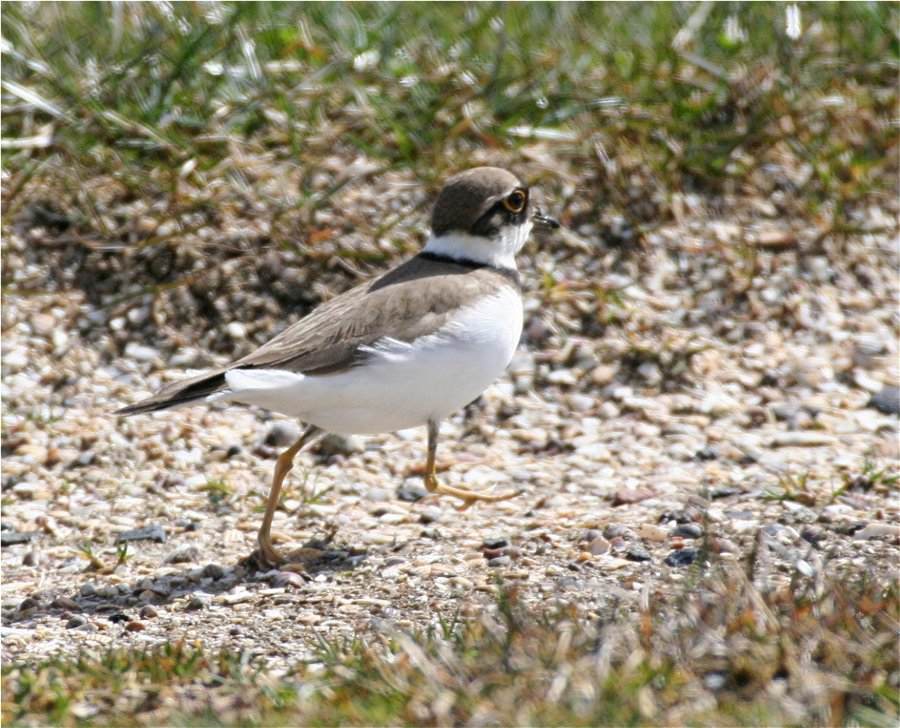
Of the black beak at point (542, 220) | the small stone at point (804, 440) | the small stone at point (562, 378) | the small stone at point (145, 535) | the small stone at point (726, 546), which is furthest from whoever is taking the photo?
the small stone at point (562, 378)

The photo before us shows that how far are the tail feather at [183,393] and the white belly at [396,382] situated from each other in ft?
0.25

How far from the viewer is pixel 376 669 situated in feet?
12.1

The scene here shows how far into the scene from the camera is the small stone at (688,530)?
5207 mm

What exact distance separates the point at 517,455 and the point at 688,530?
1.32 metres

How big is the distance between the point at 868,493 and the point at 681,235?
2.23 metres

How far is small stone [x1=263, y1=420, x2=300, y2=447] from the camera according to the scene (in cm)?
639

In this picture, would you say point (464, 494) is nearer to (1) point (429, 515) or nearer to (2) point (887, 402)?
(1) point (429, 515)

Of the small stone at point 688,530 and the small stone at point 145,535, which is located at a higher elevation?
the small stone at point 688,530

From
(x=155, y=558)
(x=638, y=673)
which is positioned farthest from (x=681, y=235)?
(x=638, y=673)

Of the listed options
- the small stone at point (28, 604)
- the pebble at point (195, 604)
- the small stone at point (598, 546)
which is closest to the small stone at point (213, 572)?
the pebble at point (195, 604)

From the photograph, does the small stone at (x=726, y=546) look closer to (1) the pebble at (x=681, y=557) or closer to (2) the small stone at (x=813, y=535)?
(1) the pebble at (x=681, y=557)

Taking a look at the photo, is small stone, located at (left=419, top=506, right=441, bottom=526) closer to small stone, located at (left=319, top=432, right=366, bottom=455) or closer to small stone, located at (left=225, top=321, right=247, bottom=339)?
small stone, located at (left=319, top=432, right=366, bottom=455)

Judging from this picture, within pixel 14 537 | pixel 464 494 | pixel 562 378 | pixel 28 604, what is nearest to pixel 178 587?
pixel 28 604

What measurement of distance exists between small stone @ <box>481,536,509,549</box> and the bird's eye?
4.69 feet
